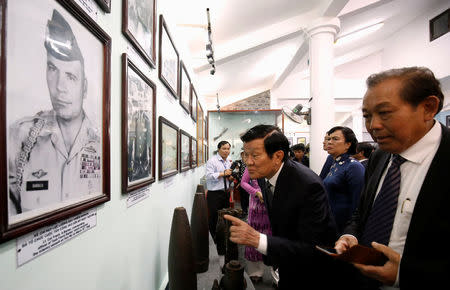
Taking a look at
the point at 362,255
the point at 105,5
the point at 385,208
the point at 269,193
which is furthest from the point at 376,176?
the point at 105,5

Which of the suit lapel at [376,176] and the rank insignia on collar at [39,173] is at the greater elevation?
the rank insignia on collar at [39,173]

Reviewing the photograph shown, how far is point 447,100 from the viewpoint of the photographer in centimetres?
550

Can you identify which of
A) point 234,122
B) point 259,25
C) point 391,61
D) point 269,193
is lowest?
point 269,193

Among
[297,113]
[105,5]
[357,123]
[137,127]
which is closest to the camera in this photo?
[105,5]

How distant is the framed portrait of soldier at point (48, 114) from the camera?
52 cm

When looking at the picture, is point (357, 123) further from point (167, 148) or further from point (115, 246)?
point (115, 246)

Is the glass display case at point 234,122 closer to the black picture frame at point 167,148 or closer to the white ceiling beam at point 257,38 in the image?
the white ceiling beam at point 257,38

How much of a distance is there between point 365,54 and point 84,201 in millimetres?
8760

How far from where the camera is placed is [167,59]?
6.48ft

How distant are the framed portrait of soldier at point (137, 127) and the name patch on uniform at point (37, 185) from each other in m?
0.51

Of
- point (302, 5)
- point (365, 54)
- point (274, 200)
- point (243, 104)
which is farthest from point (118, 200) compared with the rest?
point (365, 54)

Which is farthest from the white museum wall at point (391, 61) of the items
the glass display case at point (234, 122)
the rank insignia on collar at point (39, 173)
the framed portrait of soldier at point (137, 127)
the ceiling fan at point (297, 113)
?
the rank insignia on collar at point (39, 173)

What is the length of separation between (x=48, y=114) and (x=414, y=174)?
130 centimetres

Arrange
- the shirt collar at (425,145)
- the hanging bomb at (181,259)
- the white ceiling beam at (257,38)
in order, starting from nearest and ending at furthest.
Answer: the shirt collar at (425,145), the hanging bomb at (181,259), the white ceiling beam at (257,38)
